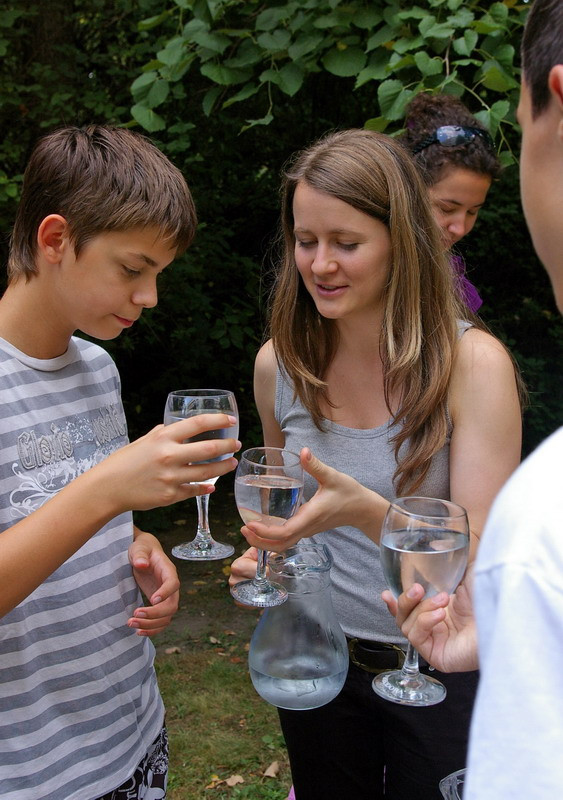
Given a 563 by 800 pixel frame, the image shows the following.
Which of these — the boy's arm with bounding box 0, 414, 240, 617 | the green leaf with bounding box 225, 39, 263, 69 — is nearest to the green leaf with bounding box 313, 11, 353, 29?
the green leaf with bounding box 225, 39, 263, 69

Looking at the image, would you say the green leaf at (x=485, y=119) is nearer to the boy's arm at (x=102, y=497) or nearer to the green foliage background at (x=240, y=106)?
the green foliage background at (x=240, y=106)

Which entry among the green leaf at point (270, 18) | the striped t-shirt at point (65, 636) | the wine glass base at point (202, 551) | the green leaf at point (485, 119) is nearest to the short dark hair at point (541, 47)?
the wine glass base at point (202, 551)

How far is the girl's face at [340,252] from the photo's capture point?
2.01m

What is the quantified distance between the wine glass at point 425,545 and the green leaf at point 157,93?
3.18m

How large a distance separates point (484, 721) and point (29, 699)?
4.44 feet

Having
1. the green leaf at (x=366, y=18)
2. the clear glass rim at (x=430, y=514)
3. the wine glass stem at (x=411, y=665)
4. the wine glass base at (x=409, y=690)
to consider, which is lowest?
the wine glass base at (x=409, y=690)

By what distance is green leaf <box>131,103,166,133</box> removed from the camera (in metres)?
3.83

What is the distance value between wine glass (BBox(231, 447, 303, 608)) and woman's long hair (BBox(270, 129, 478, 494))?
47 centimetres

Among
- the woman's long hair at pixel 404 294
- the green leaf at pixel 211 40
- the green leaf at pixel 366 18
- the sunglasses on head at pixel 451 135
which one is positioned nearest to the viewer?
the woman's long hair at pixel 404 294

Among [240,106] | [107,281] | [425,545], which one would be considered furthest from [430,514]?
[240,106]

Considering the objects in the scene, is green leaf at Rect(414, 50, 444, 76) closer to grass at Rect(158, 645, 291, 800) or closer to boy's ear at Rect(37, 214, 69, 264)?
boy's ear at Rect(37, 214, 69, 264)

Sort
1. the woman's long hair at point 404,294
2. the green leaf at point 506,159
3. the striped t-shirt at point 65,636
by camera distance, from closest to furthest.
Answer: the striped t-shirt at point 65,636 → the woman's long hair at point 404,294 → the green leaf at point 506,159

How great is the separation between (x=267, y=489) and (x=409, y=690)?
0.51 m

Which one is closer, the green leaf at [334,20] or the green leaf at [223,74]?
the green leaf at [334,20]
